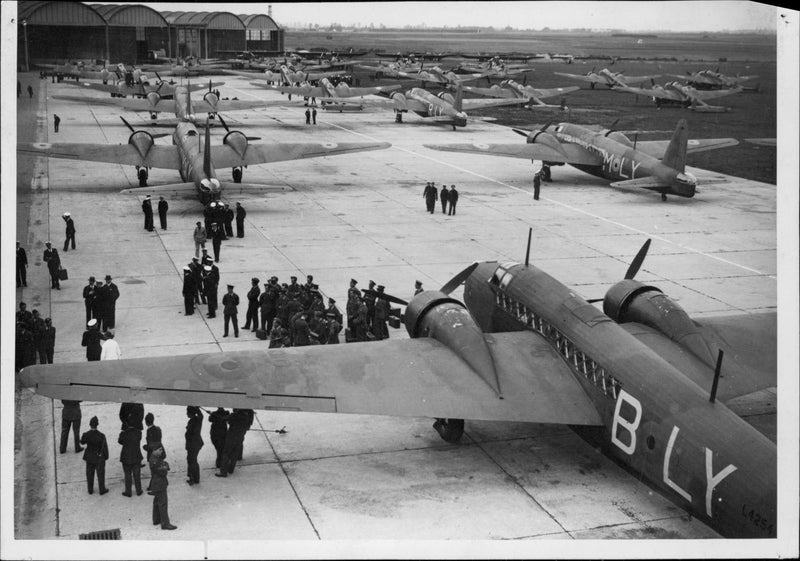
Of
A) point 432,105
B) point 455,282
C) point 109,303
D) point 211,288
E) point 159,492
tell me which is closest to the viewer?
Answer: point 159,492

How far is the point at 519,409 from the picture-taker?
16750 millimetres

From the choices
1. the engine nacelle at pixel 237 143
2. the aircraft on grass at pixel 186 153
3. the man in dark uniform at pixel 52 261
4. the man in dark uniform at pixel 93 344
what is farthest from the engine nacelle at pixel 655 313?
the engine nacelle at pixel 237 143

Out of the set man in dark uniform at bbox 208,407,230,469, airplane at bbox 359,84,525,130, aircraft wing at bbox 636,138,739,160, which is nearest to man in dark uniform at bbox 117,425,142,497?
man in dark uniform at bbox 208,407,230,469

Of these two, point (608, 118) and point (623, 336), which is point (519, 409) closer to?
point (623, 336)

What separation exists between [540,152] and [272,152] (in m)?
15.0

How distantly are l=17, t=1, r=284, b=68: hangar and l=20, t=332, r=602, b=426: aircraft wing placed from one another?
56.9 m

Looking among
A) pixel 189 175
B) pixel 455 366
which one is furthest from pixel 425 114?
pixel 455 366

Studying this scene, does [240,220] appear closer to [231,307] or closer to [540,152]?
[231,307]

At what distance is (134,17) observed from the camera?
9044cm

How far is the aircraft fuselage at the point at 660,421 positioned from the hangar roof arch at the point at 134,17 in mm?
72226

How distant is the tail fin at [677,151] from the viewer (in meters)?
41.1

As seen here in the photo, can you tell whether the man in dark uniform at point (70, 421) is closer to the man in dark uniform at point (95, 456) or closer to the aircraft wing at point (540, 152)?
the man in dark uniform at point (95, 456)

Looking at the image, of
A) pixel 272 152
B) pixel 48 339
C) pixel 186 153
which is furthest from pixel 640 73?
pixel 48 339

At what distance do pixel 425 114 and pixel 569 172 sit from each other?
23.4m
